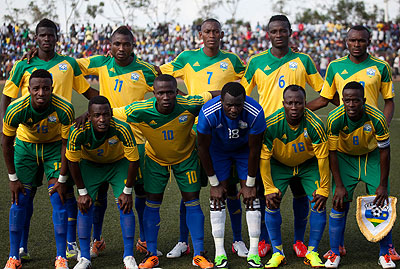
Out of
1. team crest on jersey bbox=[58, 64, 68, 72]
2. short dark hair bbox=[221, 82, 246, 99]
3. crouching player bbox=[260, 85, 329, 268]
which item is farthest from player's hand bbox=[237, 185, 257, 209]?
team crest on jersey bbox=[58, 64, 68, 72]

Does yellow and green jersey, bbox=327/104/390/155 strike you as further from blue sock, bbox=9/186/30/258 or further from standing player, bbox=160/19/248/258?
blue sock, bbox=9/186/30/258

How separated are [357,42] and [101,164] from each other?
124 inches

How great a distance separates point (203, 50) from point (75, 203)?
2444mm

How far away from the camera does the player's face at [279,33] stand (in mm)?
6422

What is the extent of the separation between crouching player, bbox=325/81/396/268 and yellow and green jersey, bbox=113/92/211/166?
1.45 m

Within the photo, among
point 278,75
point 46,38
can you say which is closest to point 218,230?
point 278,75

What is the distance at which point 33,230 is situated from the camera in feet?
22.7

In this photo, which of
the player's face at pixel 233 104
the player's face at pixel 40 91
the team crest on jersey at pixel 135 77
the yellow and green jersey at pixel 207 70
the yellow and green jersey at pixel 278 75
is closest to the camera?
the player's face at pixel 233 104

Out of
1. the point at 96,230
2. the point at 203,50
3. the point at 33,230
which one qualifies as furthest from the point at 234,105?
the point at 33,230

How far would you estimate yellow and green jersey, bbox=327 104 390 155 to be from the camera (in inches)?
219

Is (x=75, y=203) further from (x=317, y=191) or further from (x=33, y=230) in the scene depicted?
(x=317, y=191)

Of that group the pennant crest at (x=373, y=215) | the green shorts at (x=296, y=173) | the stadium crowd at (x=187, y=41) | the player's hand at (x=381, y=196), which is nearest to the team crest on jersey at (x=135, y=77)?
the green shorts at (x=296, y=173)

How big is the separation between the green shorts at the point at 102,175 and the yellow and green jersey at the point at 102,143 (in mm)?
103

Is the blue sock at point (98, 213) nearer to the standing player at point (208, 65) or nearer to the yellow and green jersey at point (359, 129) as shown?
the standing player at point (208, 65)
